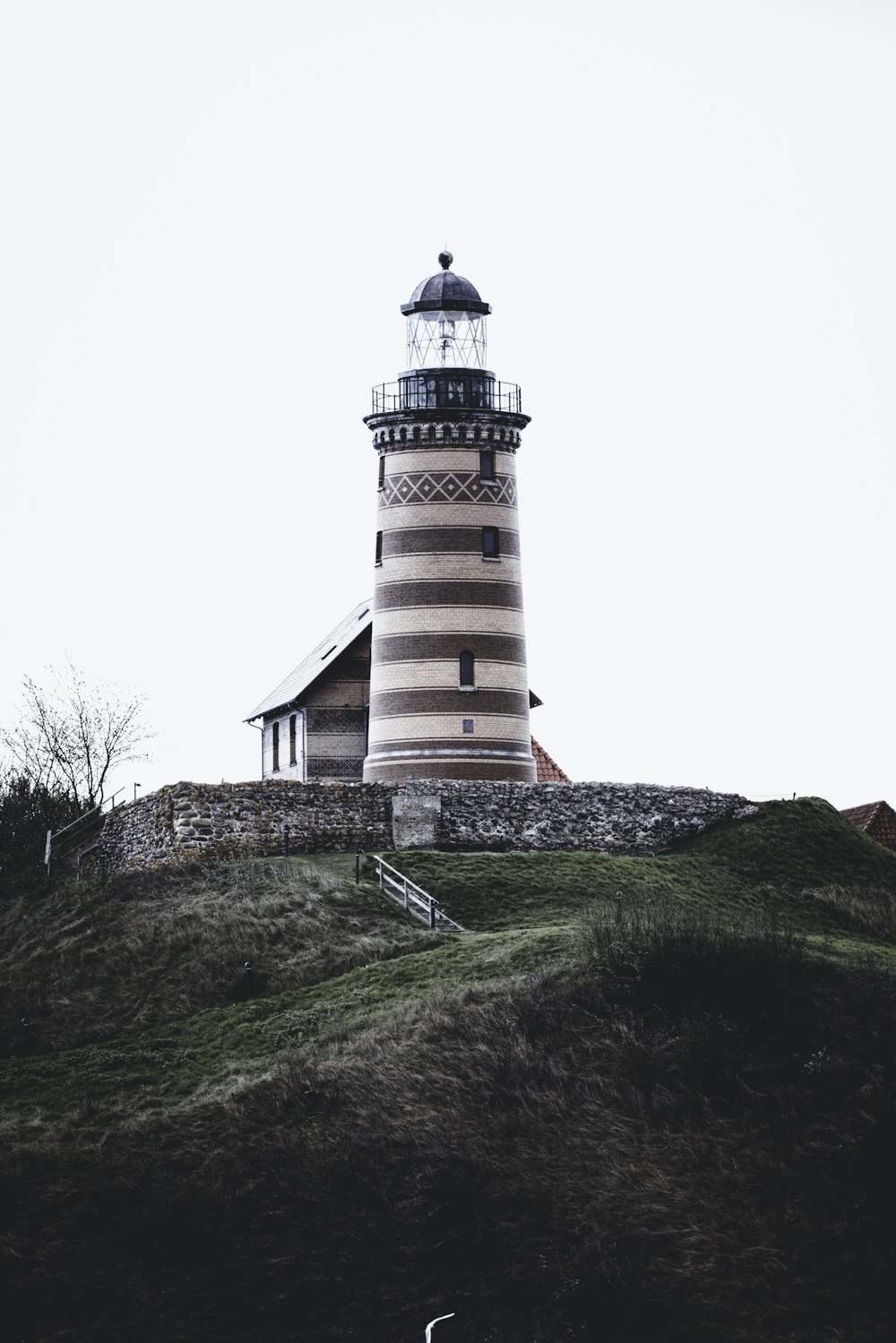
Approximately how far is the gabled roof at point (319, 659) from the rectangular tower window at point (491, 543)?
5267 mm

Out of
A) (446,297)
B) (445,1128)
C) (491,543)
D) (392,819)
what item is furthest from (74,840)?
(445,1128)

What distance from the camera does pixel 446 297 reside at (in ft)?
155

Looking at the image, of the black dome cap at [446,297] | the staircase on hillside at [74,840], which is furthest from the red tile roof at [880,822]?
the staircase on hillside at [74,840]

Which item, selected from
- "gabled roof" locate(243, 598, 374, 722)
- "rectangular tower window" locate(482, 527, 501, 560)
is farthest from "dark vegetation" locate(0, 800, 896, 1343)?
"gabled roof" locate(243, 598, 374, 722)

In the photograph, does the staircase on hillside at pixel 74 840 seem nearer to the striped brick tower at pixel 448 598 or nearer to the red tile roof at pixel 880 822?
the striped brick tower at pixel 448 598

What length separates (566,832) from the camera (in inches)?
1629

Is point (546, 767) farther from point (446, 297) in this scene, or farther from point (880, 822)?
point (446, 297)

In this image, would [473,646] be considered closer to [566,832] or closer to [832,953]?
[566,832]

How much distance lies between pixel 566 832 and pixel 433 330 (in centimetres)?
1454

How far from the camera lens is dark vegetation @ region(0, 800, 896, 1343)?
819 inches

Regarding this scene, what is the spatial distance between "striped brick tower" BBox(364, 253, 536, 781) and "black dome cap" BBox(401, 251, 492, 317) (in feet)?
8.63

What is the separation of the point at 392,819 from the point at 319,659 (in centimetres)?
1274

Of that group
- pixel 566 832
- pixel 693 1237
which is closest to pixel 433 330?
pixel 566 832

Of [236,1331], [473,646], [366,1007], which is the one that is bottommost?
[236,1331]
